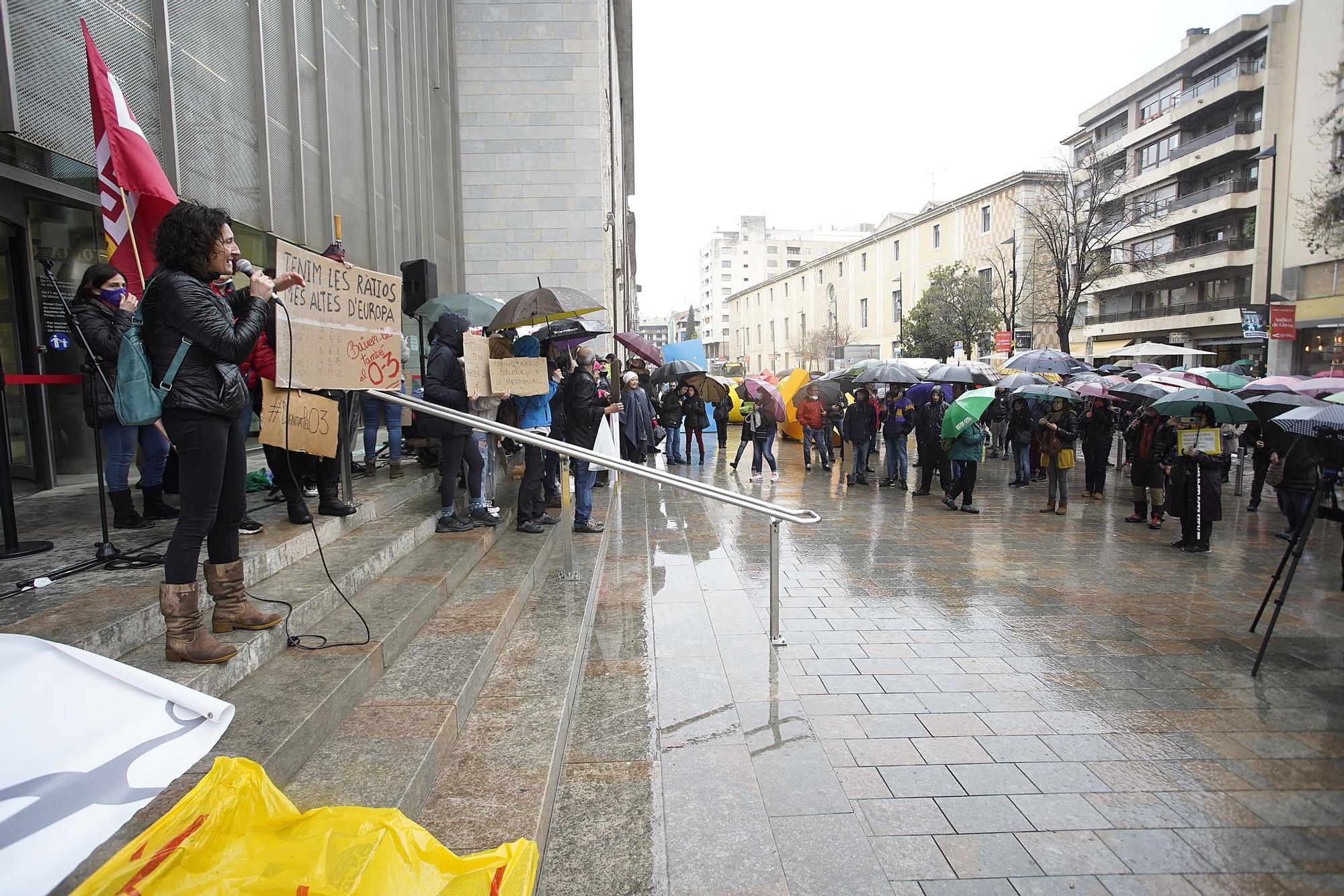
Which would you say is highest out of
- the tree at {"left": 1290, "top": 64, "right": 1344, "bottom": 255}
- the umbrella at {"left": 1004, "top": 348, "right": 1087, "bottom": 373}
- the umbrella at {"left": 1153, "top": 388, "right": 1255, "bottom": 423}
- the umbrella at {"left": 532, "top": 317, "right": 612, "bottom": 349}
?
the tree at {"left": 1290, "top": 64, "right": 1344, "bottom": 255}

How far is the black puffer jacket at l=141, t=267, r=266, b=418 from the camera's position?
317cm

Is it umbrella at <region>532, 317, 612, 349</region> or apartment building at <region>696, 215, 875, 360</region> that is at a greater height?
apartment building at <region>696, 215, 875, 360</region>

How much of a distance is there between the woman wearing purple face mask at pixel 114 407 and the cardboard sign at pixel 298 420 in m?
0.84

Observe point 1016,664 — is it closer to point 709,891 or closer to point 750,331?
point 709,891

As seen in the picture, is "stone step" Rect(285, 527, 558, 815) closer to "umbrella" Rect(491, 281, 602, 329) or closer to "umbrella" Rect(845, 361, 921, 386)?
"umbrella" Rect(491, 281, 602, 329)

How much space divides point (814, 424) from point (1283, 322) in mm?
11328

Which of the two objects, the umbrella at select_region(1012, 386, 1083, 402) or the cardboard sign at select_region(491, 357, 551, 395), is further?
the umbrella at select_region(1012, 386, 1083, 402)

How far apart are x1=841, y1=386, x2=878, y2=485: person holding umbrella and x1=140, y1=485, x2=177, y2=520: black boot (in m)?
11.6

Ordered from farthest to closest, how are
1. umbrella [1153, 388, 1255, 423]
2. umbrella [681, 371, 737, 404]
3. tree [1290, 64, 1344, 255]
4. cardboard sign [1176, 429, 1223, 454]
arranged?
umbrella [681, 371, 737, 404] → umbrella [1153, 388, 1255, 423] → cardboard sign [1176, 429, 1223, 454] → tree [1290, 64, 1344, 255]

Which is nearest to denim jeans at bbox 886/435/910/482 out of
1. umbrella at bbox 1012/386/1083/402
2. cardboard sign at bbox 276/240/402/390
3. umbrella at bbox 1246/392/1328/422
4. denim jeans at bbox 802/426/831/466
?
umbrella at bbox 1012/386/1083/402

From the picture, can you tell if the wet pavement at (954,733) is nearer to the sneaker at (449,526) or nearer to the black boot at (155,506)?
the sneaker at (449,526)

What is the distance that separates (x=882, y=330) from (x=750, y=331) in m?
40.0

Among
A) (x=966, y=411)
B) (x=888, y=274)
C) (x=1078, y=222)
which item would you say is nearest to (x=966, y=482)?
(x=966, y=411)

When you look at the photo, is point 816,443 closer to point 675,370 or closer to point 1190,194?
point 675,370
